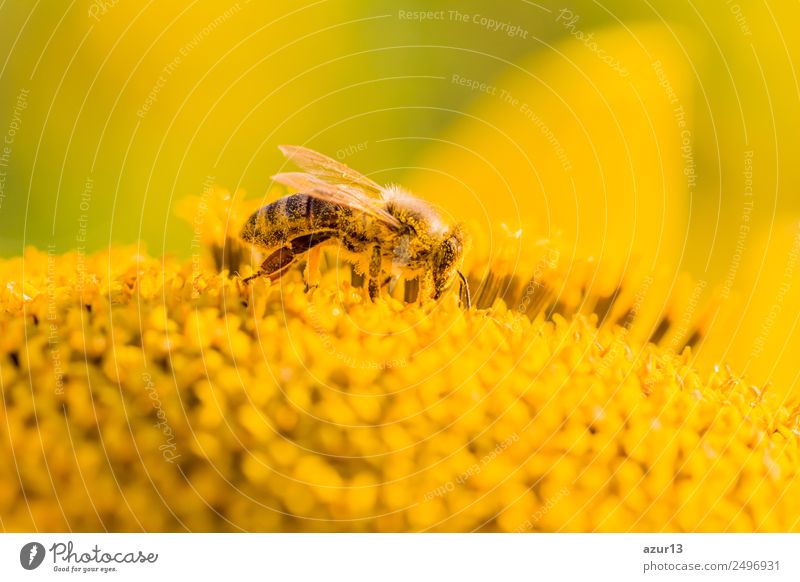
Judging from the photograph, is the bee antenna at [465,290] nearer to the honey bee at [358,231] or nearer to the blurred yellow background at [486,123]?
the honey bee at [358,231]

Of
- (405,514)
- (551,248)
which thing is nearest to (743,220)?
(551,248)

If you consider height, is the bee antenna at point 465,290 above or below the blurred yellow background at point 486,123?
below

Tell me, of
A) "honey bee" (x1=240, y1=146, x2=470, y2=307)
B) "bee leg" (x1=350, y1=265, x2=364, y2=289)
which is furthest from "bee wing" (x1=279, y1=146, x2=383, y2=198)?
"bee leg" (x1=350, y1=265, x2=364, y2=289)

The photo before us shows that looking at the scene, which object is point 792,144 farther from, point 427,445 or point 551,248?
point 427,445

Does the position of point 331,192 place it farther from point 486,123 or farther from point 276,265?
point 486,123

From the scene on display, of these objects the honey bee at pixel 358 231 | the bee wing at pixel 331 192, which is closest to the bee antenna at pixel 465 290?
the honey bee at pixel 358 231

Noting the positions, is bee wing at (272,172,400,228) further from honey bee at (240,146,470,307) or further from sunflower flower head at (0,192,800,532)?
sunflower flower head at (0,192,800,532)

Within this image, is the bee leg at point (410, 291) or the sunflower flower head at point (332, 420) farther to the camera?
the bee leg at point (410, 291)
